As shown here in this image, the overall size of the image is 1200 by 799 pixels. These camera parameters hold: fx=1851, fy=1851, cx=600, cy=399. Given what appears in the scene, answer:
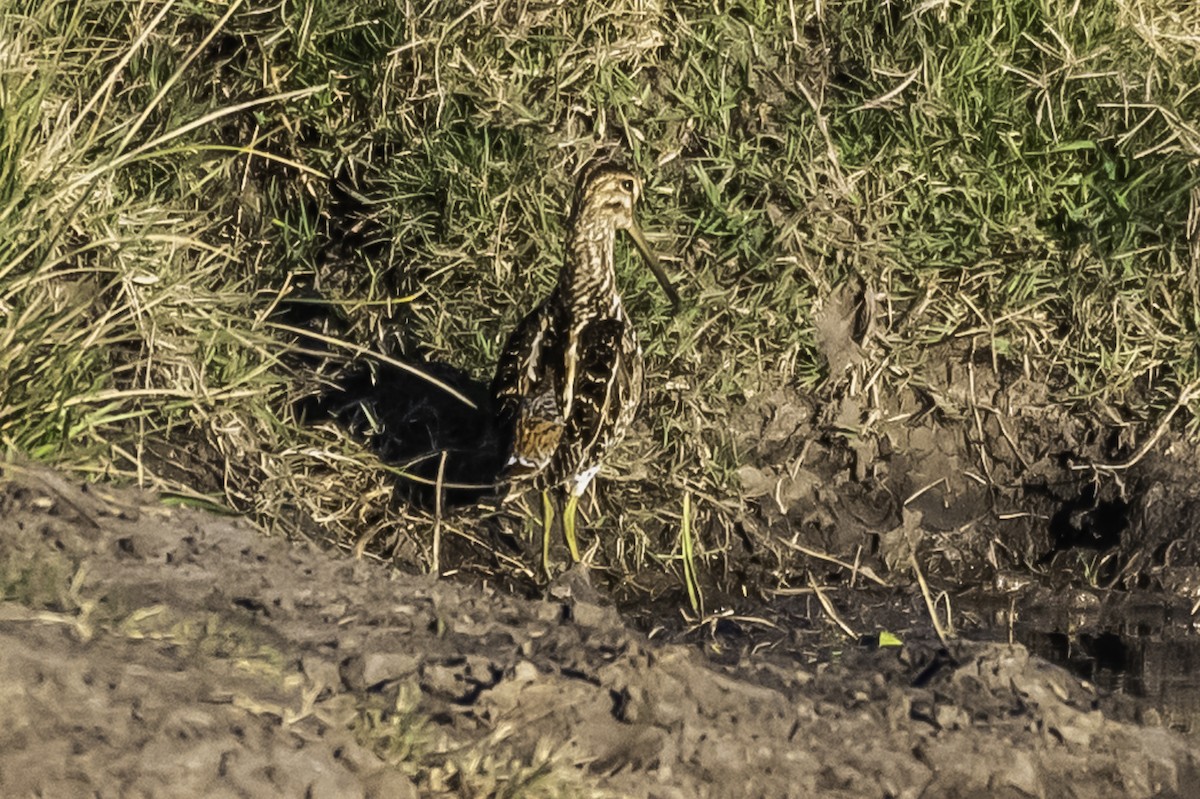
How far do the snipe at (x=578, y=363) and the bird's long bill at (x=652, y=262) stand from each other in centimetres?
1

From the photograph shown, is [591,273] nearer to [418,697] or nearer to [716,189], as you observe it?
[716,189]

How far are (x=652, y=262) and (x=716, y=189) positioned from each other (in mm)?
452

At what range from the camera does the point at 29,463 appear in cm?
503

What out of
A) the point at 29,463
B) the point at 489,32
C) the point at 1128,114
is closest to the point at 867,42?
the point at 1128,114

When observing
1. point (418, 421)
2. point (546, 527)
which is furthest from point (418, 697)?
point (418, 421)

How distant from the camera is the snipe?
609 centimetres

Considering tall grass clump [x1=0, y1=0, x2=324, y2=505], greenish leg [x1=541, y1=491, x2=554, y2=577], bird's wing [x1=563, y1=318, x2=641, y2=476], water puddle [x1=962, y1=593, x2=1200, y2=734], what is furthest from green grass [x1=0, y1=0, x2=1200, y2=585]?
water puddle [x1=962, y1=593, x2=1200, y2=734]

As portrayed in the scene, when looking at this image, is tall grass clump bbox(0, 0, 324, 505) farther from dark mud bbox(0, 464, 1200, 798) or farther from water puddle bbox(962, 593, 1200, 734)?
water puddle bbox(962, 593, 1200, 734)

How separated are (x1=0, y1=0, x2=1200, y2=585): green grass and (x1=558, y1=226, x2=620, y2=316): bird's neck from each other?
503 mm

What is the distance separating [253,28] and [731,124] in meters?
1.88

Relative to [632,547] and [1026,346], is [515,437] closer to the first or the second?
[632,547]

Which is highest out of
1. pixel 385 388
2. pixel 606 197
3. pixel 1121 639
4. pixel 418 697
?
pixel 606 197

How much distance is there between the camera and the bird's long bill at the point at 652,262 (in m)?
6.43

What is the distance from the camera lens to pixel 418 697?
4.24 meters
